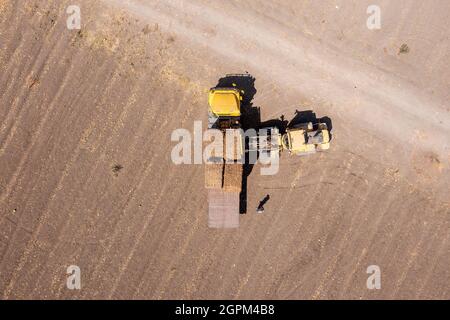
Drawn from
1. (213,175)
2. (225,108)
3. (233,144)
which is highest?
(225,108)

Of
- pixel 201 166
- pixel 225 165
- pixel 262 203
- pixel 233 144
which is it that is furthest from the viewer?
pixel 201 166

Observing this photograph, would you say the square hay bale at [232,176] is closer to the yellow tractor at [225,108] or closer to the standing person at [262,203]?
the standing person at [262,203]

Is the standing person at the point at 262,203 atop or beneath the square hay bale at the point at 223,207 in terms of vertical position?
atop

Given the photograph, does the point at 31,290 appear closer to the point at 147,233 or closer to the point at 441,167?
the point at 147,233

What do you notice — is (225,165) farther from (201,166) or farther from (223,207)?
(223,207)

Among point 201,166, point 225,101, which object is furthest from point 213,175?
point 225,101

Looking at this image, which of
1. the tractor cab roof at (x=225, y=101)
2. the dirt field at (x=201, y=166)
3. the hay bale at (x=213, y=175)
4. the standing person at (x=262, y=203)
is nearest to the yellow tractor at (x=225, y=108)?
the tractor cab roof at (x=225, y=101)
